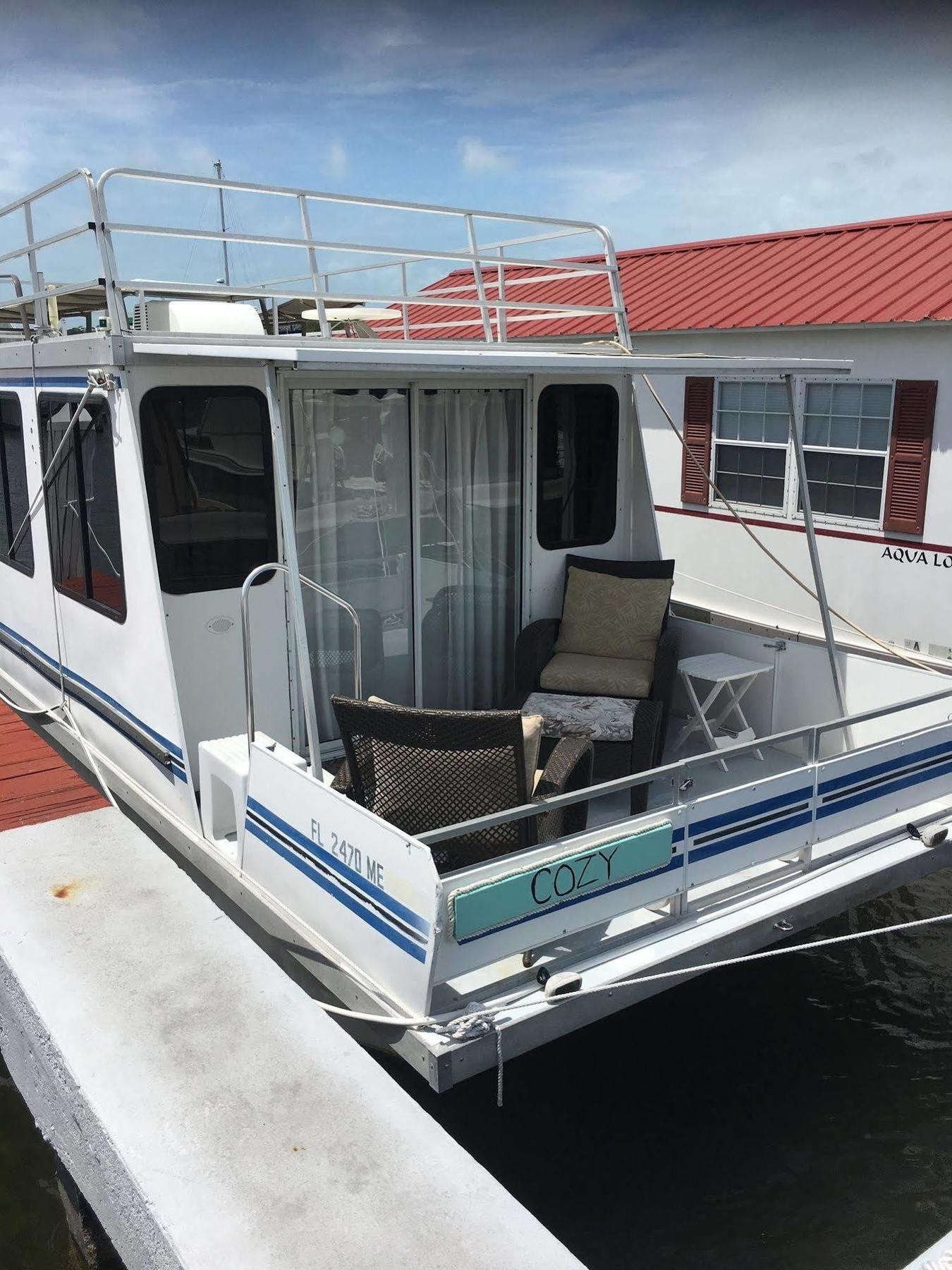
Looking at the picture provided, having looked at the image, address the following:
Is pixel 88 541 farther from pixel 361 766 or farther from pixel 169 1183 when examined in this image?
pixel 169 1183

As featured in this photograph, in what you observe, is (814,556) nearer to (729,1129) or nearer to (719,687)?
(719,687)

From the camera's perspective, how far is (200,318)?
15.7 ft

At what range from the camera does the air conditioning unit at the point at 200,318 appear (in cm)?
478

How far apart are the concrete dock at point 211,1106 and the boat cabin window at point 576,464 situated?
9.74 ft

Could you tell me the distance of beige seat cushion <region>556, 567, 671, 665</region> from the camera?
5.89 meters

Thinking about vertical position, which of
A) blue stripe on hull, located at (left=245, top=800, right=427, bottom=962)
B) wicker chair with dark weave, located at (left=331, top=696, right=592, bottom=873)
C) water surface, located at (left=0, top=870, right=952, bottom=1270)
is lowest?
water surface, located at (left=0, top=870, right=952, bottom=1270)

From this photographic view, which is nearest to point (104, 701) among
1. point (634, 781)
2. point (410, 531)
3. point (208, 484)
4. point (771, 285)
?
point (208, 484)

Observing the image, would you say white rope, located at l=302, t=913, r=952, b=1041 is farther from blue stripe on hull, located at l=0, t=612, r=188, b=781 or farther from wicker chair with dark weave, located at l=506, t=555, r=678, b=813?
blue stripe on hull, located at l=0, t=612, r=188, b=781

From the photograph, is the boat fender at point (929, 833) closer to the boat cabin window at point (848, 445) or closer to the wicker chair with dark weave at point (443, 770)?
the wicker chair with dark weave at point (443, 770)

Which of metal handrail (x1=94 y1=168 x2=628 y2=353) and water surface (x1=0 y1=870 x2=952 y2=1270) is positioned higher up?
metal handrail (x1=94 y1=168 x2=628 y2=353)

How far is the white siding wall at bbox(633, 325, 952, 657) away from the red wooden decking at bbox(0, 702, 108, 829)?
4.41 metres

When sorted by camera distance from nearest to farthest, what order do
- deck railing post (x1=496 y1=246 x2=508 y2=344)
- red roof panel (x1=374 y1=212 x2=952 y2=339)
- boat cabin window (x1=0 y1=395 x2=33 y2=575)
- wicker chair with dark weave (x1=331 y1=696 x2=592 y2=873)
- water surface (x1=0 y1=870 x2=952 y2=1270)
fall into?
1. wicker chair with dark weave (x1=331 y1=696 x2=592 y2=873)
2. water surface (x1=0 y1=870 x2=952 y2=1270)
3. deck railing post (x1=496 y1=246 x2=508 y2=344)
4. boat cabin window (x1=0 y1=395 x2=33 y2=575)
5. red roof panel (x1=374 y1=212 x2=952 y2=339)

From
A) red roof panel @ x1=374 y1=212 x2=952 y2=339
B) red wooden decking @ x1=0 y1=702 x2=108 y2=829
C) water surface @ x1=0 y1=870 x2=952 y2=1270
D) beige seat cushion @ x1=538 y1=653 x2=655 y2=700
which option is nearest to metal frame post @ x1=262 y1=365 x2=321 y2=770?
water surface @ x1=0 y1=870 x2=952 y2=1270

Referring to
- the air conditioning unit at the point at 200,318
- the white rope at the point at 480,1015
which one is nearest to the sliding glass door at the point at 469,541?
the air conditioning unit at the point at 200,318
